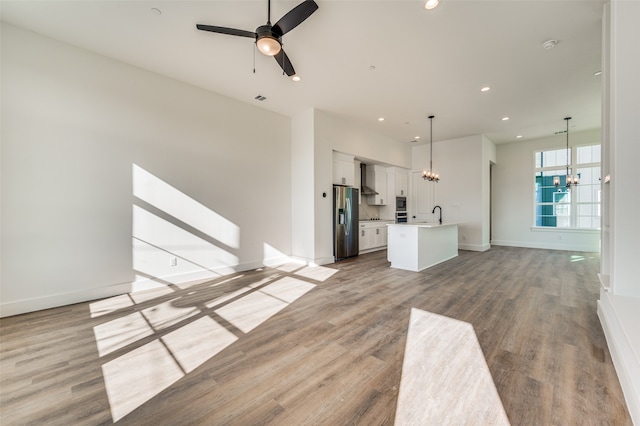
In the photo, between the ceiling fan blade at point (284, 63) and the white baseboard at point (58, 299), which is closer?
the ceiling fan blade at point (284, 63)

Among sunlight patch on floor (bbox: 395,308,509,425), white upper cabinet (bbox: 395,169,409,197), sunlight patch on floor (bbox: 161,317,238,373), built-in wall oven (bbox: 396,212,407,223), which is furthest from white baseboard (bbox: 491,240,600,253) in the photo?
sunlight patch on floor (bbox: 161,317,238,373)

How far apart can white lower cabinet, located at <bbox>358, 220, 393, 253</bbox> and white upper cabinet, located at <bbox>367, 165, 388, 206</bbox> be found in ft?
2.32

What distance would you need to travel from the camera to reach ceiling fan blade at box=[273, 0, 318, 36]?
6.99 feet

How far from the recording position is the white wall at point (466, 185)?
7367 millimetres

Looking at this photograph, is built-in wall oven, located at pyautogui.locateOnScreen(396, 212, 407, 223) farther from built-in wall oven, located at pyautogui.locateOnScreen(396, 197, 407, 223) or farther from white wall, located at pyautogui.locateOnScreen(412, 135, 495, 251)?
white wall, located at pyautogui.locateOnScreen(412, 135, 495, 251)

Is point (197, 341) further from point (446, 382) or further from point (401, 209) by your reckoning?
point (401, 209)

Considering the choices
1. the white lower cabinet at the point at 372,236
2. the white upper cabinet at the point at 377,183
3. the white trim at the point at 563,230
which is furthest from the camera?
the white upper cabinet at the point at 377,183

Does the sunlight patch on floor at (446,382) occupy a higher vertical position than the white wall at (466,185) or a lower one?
lower

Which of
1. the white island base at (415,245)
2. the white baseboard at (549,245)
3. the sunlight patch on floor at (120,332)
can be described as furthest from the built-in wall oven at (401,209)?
the sunlight patch on floor at (120,332)

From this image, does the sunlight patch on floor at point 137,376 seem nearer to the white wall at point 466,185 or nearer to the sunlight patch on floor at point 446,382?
the sunlight patch on floor at point 446,382

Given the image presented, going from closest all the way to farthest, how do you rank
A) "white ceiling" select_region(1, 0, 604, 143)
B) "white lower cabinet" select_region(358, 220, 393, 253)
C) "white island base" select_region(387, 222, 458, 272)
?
"white ceiling" select_region(1, 0, 604, 143)
"white island base" select_region(387, 222, 458, 272)
"white lower cabinet" select_region(358, 220, 393, 253)

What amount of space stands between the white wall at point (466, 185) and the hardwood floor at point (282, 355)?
3.60 metres

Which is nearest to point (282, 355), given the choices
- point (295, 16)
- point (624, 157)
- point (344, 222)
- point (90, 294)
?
point (295, 16)

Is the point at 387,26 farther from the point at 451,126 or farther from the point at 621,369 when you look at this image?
the point at 451,126
